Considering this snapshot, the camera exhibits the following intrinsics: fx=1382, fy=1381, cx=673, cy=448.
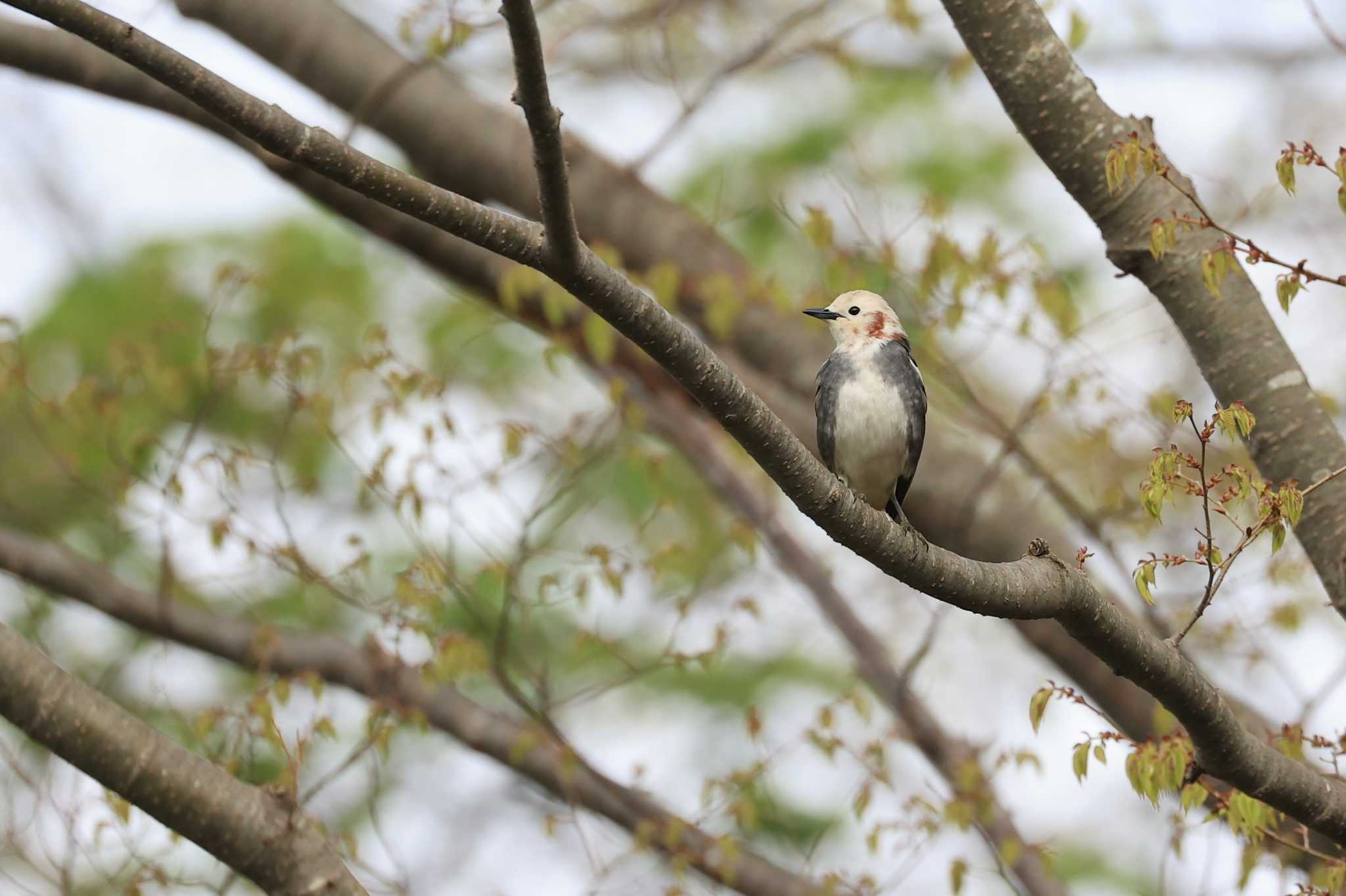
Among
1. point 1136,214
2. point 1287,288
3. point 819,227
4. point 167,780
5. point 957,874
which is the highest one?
point 819,227

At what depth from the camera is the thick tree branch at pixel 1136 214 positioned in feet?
13.2

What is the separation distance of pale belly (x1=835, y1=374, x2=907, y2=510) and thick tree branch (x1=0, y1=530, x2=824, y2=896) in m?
1.50

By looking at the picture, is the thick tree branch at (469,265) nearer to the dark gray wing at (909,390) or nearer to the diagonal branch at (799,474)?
the dark gray wing at (909,390)

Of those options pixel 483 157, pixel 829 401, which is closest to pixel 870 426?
pixel 829 401

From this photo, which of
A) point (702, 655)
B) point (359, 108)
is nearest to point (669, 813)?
point (702, 655)

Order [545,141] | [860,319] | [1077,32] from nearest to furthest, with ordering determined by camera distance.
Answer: [545,141] < [1077,32] < [860,319]

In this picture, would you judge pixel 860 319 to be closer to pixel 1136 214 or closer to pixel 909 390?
pixel 909 390

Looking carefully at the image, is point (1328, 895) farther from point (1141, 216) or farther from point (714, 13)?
point (714, 13)

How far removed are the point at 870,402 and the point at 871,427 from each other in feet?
0.31

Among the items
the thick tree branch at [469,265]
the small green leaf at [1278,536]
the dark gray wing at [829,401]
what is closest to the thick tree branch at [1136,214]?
the small green leaf at [1278,536]

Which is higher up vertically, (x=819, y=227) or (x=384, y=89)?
(x=384, y=89)

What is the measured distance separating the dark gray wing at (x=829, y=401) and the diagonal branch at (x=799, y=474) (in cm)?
205

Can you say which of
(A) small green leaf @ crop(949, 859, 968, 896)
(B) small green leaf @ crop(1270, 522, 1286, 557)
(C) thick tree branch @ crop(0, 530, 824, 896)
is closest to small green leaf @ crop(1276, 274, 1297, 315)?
(B) small green leaf @ crop(1270, 522, 1286, 557)

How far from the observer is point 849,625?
664 centimetres
